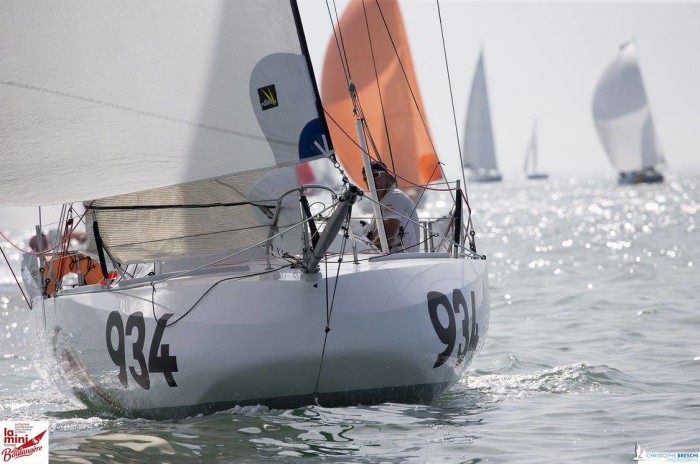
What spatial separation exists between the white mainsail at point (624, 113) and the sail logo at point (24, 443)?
57.0 meters

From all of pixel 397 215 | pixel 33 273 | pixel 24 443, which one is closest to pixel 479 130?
pixel 33 273

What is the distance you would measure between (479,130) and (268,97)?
63382mm

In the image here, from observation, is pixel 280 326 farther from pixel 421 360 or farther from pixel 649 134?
pixel 649 134

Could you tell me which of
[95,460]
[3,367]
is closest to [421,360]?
[95,460]

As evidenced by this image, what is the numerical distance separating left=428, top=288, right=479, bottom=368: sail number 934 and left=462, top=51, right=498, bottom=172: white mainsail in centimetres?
5619

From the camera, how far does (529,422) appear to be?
6742mm

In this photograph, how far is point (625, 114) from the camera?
2371 inches

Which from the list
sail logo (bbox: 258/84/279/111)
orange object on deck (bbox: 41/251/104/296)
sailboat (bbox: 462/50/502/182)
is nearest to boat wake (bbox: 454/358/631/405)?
sail logo (bbox: 258/84/279/111)

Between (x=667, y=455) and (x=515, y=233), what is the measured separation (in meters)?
26.4

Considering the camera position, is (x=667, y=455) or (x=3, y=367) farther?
(x=3, y=367)

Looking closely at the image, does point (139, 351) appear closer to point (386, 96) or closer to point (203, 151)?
point (203, 151)

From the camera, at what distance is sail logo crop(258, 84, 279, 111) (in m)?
6.34

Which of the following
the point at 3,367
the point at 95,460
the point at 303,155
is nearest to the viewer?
the point at 95,460

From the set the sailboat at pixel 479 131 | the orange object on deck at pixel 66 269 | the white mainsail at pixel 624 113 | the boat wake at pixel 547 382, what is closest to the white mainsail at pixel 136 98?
the orange object on deck at pixel 66 269
